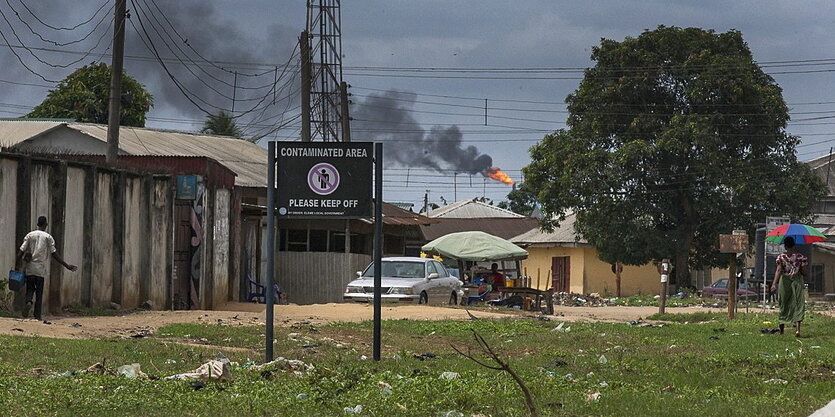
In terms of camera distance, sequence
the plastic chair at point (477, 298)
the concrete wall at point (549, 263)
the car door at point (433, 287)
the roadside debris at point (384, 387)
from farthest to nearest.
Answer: the concrete wall at point (549, 263), the plastic chair at point (477, 298), the car door at point (433, 287), the roadside debris at point (384, 387)

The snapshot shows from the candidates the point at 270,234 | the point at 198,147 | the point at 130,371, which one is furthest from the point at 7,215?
the point at 198,147

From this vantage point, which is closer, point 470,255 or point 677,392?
point 677,392

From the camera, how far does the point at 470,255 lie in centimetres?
3709

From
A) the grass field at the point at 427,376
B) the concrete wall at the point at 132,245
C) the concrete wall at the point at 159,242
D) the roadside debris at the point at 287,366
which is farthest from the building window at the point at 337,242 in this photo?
the roadside debris at the point at 287,366

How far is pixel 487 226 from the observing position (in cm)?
8056

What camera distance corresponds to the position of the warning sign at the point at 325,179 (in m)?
13.7

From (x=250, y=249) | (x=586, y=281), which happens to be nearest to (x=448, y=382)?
(x=250, y=249)

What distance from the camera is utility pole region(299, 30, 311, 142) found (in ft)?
134

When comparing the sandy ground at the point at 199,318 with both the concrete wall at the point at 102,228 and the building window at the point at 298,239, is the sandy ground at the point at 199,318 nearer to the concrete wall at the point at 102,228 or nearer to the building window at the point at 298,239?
the concrete wall at the point at 102,228

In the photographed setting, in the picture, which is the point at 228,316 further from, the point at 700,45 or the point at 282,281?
the point at 700,45

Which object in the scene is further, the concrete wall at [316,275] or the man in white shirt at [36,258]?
Result: the concrete wall at [316,275]

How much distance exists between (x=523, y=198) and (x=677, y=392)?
107 meters

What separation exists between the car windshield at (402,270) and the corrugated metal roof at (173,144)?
7731mm

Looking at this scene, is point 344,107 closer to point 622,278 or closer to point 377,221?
point 622,278
